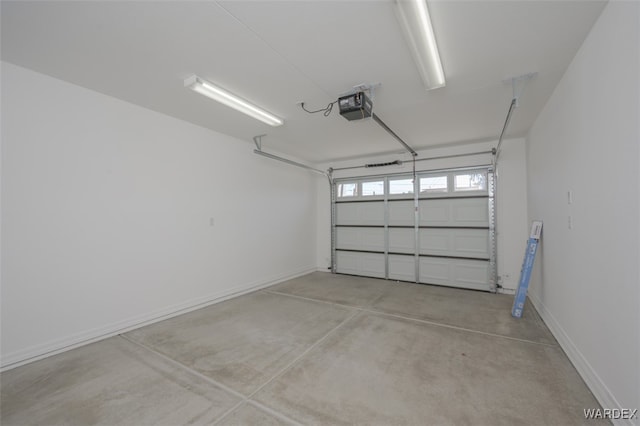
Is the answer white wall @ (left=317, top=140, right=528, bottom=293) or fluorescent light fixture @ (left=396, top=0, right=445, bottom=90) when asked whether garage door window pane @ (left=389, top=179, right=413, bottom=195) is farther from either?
fluorescent light fixture @ (left=396, top=0, right=445, bottom=90)

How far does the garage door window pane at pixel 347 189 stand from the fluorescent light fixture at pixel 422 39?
12.2 feet

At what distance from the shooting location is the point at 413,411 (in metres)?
1.70

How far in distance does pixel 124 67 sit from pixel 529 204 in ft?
18.7

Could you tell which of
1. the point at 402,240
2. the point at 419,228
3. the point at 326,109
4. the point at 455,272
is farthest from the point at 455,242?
the point at 326,109

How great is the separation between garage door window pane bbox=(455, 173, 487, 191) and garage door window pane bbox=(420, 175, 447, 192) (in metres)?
0.23

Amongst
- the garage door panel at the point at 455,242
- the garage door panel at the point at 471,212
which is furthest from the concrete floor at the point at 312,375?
the garage door panel at the point at 471,212

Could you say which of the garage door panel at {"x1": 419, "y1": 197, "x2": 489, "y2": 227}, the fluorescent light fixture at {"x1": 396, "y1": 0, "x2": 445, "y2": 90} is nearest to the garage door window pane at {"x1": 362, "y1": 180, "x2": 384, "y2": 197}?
the garage door panel at {"x1": 419, "y1": 197, "x2": 489, "y2": 227}

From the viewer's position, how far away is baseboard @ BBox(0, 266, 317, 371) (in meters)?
2.28

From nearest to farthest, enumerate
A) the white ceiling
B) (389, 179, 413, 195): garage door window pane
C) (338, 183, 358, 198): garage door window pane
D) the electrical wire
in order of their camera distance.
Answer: the white ceiling, the electrical wire, (389, 179, 413, 195): garage door window pane, (338, 183, 358, 198): garage door window pane

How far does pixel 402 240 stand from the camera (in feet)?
18.0

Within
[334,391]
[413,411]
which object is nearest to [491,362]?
[413,411]

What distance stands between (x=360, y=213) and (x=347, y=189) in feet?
2.31

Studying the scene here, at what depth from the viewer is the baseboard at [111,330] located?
2.28m

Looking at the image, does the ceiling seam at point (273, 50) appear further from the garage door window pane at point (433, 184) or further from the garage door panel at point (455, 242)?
the garage door panel at point (455, 242)
